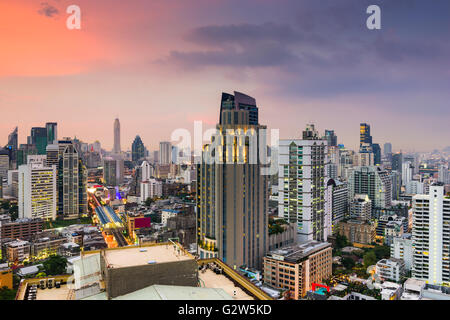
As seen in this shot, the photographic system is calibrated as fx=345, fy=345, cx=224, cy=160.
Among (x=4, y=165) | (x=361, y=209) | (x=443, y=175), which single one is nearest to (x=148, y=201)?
(x=4, y=165)

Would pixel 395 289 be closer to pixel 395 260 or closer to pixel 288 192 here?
pixel 395 260

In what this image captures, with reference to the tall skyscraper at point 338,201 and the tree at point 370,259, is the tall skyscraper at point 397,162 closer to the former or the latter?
the tall skyscraper at point 338,201

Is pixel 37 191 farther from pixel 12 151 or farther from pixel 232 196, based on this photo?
pixel 232 196

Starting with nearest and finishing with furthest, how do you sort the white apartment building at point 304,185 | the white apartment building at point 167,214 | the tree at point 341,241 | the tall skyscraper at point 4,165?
the white apartment building at point 304,185 → the tree at point 341,241 → the white apartment building at point 167,214 → the tall skyscraper at point 4,165

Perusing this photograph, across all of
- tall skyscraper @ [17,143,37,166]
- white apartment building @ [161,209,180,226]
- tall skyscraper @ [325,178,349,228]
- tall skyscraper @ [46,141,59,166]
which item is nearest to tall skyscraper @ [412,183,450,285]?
tall skyscraper @ [325,178,349,228]

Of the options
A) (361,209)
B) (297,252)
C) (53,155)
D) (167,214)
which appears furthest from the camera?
(53,155)

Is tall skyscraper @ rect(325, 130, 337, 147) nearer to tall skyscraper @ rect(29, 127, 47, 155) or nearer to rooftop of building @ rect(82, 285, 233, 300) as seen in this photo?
tall skyscraper @ rect(29, 127, 47, 155)

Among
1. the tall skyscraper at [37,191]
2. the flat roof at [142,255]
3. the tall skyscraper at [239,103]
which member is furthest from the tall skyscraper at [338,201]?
the flat roof at [142,255]
